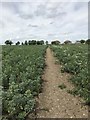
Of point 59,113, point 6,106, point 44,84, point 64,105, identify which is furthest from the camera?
point 44,84

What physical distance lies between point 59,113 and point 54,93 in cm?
212

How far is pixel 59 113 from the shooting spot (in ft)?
26.3

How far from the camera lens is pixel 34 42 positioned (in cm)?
10256

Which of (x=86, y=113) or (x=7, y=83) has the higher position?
(x=7, y=83)

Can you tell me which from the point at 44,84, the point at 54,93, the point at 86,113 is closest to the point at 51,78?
the point at 44,84

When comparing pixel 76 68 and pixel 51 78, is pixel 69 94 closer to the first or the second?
pixel 51 78

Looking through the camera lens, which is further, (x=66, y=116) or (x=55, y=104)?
(x=55, y=104)

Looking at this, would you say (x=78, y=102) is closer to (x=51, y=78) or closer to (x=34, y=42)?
(x=51, y=78)

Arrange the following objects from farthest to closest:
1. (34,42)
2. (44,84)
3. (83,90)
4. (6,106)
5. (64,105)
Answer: (34,42) → (44,84) → (83,90) → (64,105) → (6,106)

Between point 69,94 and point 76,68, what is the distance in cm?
421

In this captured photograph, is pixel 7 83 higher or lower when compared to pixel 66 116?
higher

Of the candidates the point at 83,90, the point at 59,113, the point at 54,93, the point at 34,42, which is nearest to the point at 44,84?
the point at 54,93

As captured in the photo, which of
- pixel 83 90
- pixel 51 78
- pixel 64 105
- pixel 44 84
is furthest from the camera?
pixel 51 78

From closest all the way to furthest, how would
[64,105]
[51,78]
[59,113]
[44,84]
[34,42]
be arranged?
[59,113]
[64,105]
[44,84]
[51,78]
[34,42]
